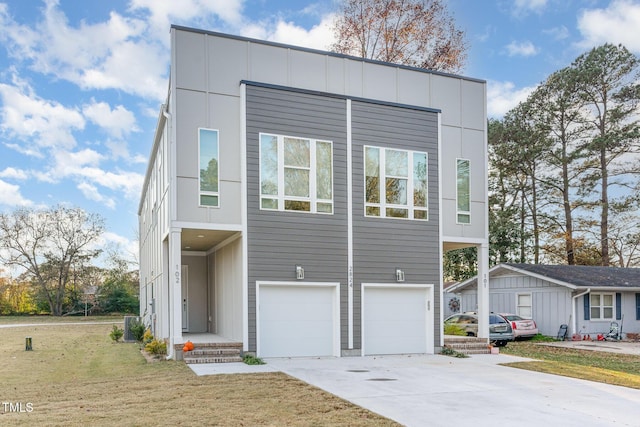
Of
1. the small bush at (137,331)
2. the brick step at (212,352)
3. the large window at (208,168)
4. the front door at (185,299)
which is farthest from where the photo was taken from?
the small bush at (137,331)

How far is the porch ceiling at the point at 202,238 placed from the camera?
1310 centimetres

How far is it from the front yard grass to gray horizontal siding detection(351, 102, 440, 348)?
10.2ft

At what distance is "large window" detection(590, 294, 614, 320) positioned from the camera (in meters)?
21.7

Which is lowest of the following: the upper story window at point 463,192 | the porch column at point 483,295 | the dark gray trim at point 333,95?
the porch column at point 483,295

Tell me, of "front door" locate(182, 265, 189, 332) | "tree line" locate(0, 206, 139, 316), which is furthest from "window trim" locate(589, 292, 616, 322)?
"tree line" locate(0, 206, 139, 316)

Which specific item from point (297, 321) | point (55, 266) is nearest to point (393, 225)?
point (297, 321)

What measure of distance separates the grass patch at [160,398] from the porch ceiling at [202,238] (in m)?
3.15

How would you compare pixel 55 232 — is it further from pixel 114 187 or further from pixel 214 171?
pixel 214 171

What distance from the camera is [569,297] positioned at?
2109 cm

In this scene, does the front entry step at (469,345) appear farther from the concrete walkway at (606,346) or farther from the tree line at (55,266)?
the tree line at (55,266)

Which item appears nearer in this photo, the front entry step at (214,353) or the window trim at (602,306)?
the front entry step at (214,353)

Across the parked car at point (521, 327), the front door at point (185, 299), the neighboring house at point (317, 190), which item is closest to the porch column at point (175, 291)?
the neighboring house at point (317, 190)

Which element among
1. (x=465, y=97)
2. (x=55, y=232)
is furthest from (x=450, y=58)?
(x=55, y=232)

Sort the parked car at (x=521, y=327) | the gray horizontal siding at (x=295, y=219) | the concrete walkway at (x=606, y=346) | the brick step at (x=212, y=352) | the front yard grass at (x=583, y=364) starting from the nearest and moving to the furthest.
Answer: the front yard grass at (x=583, y=364) → the brick step at (x=212, y=352) → the gray horizontal siding at (x=295, y=219) → the concrete walkway at (x=606, y=346) → the parked car at (x=521, y=327)
